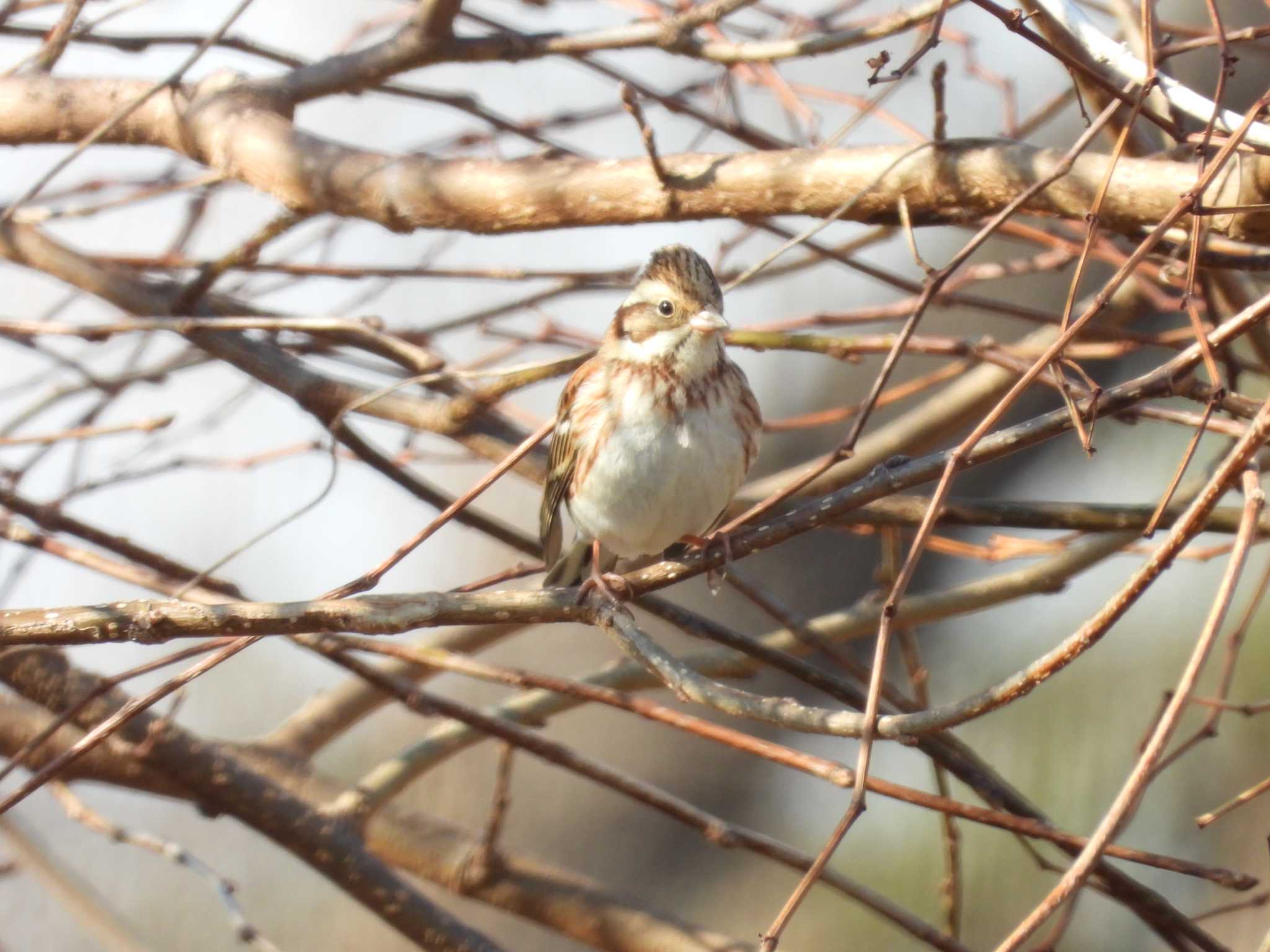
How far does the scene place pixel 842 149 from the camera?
→ 86.3 inches

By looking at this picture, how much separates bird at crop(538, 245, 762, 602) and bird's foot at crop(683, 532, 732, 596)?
1cm

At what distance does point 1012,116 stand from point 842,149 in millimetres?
1490

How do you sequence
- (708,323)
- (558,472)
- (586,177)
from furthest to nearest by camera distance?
1. (558,472)
2. (708,323)
3. (586,177)

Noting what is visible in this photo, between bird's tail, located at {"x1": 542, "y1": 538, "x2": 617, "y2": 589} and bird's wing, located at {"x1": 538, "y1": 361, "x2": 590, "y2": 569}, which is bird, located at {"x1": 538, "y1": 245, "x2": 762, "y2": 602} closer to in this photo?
bird's wing, located at {"x1": 538, "y1": 361, "x2": 590, "y2": 569}

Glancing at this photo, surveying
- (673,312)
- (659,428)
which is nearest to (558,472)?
(659,428)

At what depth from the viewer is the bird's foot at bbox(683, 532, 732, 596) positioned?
7.28ft

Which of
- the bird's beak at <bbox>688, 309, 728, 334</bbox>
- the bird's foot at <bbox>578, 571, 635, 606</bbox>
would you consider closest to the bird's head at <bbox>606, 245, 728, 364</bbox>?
the bird's beak at <bbox>688, 309, 728, 334</bbox>

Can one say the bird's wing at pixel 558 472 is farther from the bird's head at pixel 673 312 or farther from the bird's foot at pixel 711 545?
the bird's foot at pixel 711 545

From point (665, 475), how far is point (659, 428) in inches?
4.3

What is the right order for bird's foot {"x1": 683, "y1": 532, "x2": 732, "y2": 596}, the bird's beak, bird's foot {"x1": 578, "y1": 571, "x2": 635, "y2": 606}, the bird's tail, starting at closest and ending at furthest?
bird's foot {"x1": 578, "y1": 571, "x2": 635, "y2": 606} < bird's foot {"x1": 683, "y1": 532, "x2": 732, "y2": 596} < the bird's beak < the bird's tail

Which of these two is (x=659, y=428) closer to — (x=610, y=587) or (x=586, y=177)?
(x=610, y=587)

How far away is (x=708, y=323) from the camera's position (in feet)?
9.24

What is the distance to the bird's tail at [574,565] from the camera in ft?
10.7

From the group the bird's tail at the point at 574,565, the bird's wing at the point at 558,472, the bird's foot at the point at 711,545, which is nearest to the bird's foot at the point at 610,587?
the bird's foot at the point at 711,545
